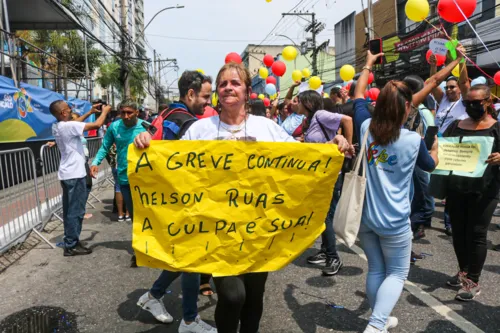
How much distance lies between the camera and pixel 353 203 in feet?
8.68

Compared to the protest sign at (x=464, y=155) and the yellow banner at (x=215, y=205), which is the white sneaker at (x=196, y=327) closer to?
the yellow banner at (x=215, y=205)

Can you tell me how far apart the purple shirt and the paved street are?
1.44 m

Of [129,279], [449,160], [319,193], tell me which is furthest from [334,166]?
[129,279]

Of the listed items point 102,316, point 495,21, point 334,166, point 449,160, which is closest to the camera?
point 334,166

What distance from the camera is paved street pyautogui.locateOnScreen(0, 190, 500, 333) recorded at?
3158 mm

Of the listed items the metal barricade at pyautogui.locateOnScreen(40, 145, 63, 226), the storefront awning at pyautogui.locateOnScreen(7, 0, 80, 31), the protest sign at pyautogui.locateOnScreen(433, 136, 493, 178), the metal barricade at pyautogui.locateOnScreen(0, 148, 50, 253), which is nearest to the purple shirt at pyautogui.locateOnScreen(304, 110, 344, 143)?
the protest sign at pyautogui.locateOnScreen(433, 136, 493, 178)

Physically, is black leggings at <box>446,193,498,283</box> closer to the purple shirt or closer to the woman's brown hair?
the purple shirt

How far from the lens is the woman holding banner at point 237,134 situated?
2322mm

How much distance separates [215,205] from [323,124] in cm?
206

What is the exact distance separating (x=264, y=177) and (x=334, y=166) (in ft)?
1.48

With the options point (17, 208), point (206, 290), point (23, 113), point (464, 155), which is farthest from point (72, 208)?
point (23, 113)

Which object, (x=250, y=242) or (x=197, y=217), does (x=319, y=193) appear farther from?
(x=197, y=217)

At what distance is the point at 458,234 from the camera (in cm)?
379

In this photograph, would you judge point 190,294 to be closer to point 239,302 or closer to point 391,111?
point 239,302
